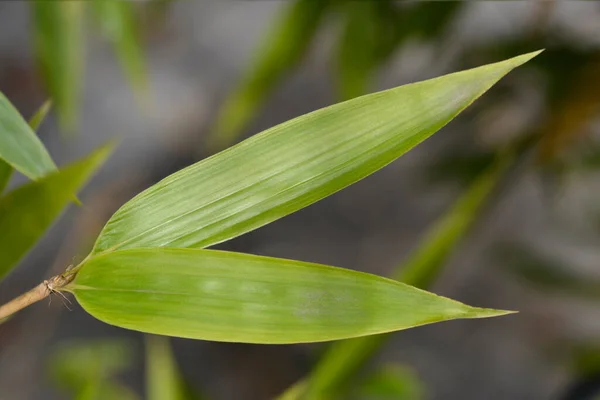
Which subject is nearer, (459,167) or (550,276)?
(459,167)

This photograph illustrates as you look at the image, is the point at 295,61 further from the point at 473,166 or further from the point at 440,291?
the point at 440,291

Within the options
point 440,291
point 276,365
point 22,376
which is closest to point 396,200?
point 440,291

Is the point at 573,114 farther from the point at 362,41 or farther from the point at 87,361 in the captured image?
the point at 87,361

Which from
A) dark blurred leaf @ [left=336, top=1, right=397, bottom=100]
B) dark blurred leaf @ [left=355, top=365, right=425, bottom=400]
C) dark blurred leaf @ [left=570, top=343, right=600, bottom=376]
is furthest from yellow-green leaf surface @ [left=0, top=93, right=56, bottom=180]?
dark blurred leaf @ [left=570, top=343, right=600, bottom=376]

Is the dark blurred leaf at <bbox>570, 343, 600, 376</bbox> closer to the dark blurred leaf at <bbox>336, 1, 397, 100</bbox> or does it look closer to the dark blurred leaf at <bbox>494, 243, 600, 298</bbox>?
the dark blurred leaf at <bbox>494, 243, 600, 298</bbox>

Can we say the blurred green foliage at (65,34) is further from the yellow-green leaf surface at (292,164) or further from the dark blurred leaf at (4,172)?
the yellow-green leaf surface at (292,164)

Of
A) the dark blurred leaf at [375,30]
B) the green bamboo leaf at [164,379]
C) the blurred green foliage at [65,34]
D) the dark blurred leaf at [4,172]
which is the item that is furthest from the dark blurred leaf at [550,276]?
the dark blurred leaf at [4,172]

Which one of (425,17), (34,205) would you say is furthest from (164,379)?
(425,17)

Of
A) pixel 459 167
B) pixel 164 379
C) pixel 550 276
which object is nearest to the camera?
pixel 164 379
